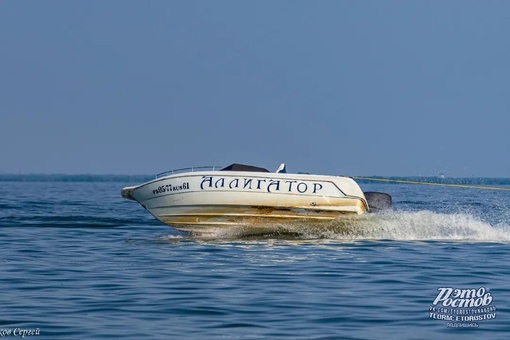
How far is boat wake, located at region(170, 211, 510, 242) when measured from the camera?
21.8 meters

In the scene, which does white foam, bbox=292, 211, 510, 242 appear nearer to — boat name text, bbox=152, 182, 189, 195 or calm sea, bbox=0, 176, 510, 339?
calm sea, bbox=0, 176, 510, 339

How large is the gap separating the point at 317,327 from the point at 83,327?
102 inches

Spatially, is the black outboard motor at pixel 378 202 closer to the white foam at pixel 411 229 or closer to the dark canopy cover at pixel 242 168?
the white foam at pixel 411 229

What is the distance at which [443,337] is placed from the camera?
1118 centimetres

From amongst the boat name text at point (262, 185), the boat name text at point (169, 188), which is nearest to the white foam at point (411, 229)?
the boat name text at point (262, 185)

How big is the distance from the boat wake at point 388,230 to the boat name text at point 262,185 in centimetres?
83

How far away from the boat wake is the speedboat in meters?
0.23

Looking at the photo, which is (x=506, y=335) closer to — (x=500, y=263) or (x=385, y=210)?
(x=500, y=263)

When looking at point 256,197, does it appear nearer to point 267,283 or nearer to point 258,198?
point 258,198

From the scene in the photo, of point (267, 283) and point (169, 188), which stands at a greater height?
point (169, 188)

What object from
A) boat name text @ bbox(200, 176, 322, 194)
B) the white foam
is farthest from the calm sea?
boat name text @ bbox(200, 176, 322, 194)

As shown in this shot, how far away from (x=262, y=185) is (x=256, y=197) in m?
0.27

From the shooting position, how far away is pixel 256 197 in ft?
69.8

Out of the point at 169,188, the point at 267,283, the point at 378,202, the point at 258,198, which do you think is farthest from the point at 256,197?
the point at 267,283
